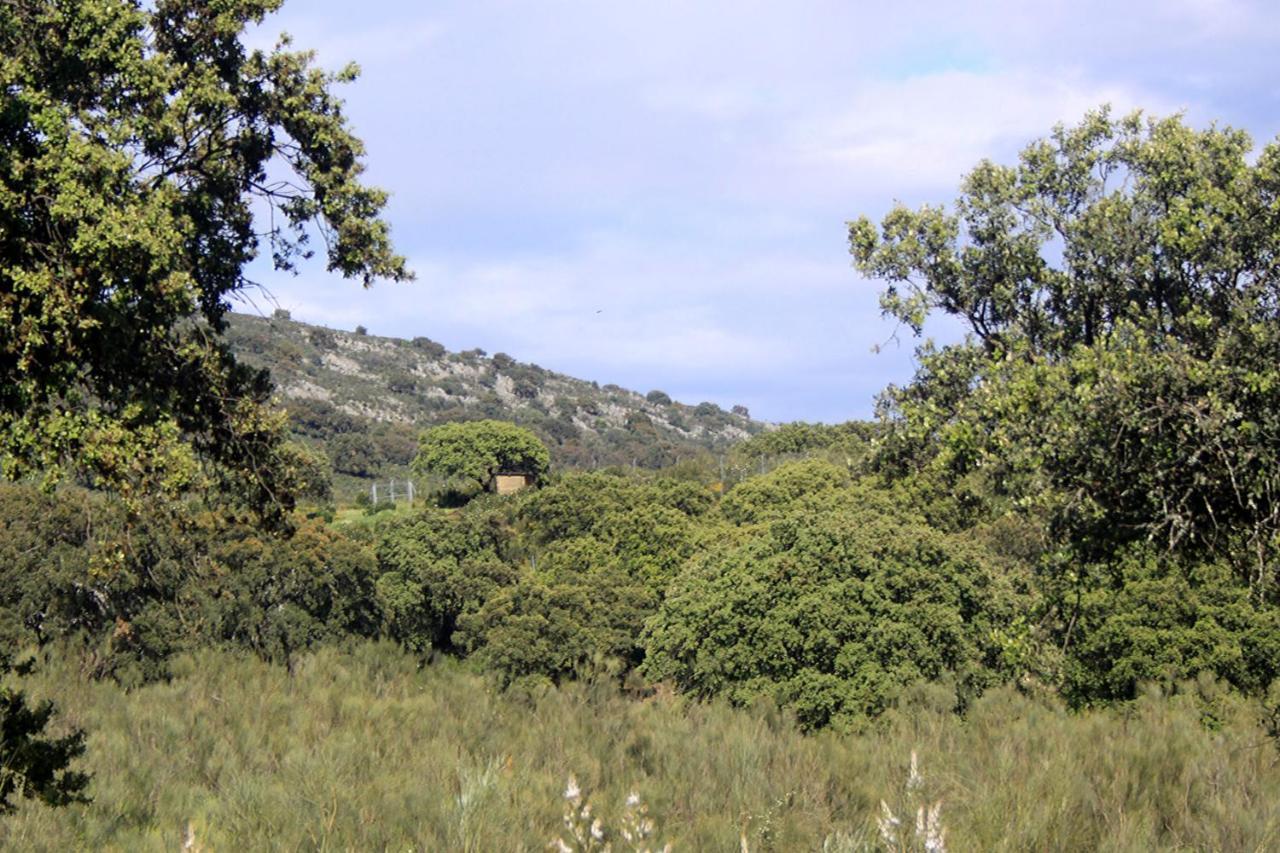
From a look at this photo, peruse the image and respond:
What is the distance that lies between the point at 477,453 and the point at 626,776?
92.8 meters

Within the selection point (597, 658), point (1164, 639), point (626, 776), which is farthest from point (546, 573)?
point (626, 776)

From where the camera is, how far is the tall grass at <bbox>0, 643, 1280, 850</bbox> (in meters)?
8.59

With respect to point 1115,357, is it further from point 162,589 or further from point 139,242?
point 162,589

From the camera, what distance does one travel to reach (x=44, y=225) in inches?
311

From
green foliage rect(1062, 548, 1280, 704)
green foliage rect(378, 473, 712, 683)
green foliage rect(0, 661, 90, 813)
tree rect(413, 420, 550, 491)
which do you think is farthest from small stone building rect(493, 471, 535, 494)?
green foliage rect(0, 661, 90, 813)

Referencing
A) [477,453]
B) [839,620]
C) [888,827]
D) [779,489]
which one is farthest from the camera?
[477,453]

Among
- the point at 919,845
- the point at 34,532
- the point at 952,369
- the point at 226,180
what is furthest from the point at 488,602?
the point at 919,845

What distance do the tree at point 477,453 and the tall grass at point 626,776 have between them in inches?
3352

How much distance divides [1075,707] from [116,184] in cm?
2549

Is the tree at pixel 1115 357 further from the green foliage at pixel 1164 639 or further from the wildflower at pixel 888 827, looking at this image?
the green foliage at pixel 1164 639

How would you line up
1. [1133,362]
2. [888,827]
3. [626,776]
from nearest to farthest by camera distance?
[888,827] < [1133,362] < [626,776]

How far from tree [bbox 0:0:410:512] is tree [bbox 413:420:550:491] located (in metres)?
92.0

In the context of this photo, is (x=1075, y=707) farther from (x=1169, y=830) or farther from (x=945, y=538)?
(x=1169, y=830)

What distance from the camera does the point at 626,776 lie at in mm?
12133
